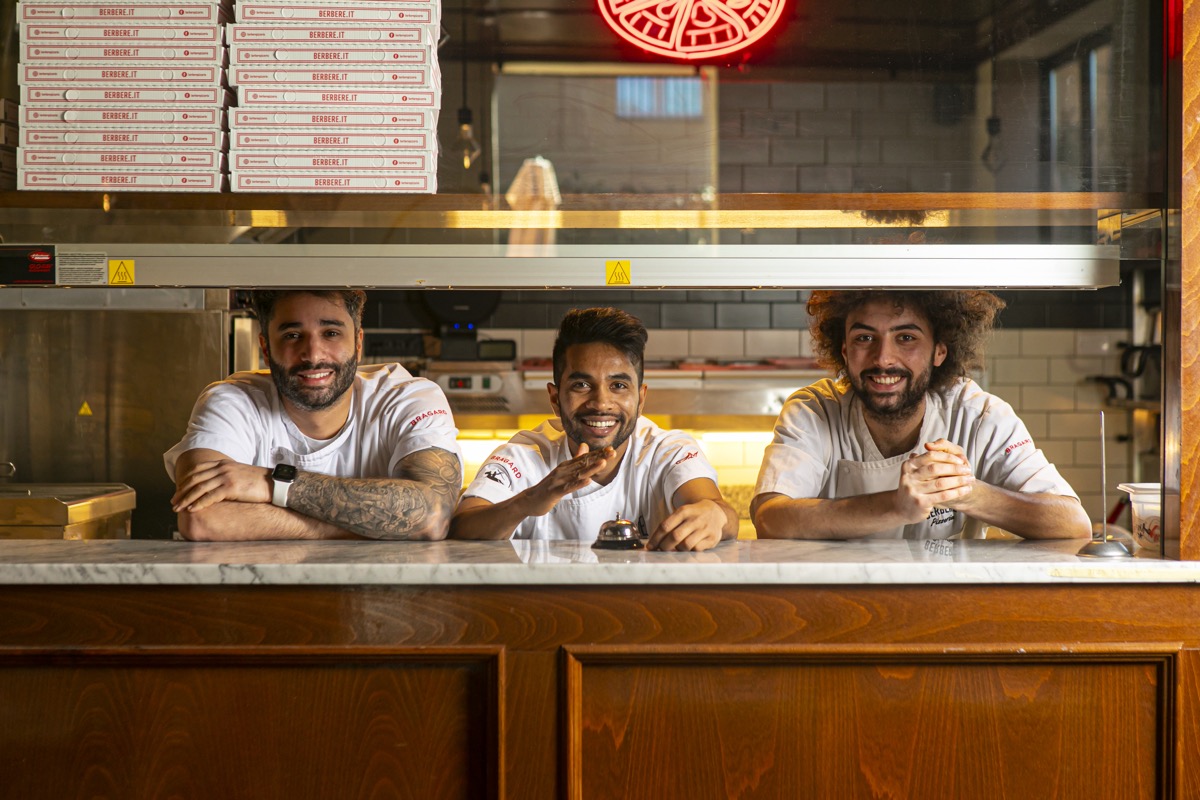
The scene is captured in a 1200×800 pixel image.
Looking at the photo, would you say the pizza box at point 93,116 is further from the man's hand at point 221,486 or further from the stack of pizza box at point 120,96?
the man's hand at point 221,486

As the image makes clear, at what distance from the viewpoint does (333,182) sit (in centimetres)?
193

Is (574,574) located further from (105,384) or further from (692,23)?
(105,384)

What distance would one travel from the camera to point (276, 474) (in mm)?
2023

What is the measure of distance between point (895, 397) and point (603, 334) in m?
0.73

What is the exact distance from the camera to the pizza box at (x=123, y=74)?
1.94 m

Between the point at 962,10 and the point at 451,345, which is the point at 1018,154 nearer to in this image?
the point at 962,10

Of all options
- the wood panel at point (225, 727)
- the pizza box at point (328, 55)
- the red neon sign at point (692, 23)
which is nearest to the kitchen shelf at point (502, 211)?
the pizza box at point (328, 55)

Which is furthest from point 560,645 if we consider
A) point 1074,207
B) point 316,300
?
point 1074,207

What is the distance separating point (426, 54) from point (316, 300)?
0.66m

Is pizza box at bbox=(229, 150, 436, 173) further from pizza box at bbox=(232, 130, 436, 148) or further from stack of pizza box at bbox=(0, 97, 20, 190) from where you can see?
stack of pizza box at bbox=(0, 97, 20, 190)

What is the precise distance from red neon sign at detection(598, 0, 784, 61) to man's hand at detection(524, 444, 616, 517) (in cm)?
88

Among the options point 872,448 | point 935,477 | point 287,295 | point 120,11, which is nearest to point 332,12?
point 120,11

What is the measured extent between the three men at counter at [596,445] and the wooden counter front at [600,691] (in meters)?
0.34

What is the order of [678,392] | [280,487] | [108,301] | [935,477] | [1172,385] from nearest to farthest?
[1172,385], [935,477], [280,487], [108,301], [678,392]
